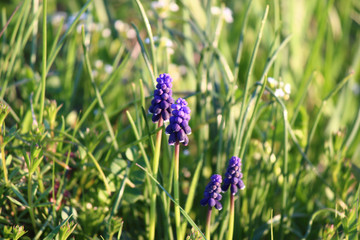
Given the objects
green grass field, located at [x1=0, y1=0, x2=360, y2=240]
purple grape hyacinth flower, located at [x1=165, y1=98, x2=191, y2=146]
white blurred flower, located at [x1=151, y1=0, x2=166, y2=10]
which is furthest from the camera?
white blurred flower, located at [x1=151, y1=0, x2=166, y2=10]

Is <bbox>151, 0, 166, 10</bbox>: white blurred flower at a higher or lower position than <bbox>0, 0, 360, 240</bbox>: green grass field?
higher

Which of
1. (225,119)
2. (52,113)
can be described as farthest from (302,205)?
(52,113)

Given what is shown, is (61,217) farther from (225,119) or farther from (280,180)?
(280,180)

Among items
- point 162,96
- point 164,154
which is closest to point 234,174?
point 162,96

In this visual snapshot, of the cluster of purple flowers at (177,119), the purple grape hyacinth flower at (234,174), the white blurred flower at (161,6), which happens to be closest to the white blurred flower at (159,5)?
the white blurred flower at (161,6)

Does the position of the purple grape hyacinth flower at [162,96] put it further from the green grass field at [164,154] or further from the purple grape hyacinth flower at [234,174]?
the purple grape hyacinth flower at [234,174]

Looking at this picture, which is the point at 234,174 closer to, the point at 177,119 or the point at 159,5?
the point at 177,119

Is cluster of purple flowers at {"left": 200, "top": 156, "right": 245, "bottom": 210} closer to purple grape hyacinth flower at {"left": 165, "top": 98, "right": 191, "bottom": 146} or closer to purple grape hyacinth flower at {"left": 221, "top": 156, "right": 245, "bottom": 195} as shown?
purple grape hyacinth flower at {"left": 221, "top": 156, "right": 245, "bottom": 195}

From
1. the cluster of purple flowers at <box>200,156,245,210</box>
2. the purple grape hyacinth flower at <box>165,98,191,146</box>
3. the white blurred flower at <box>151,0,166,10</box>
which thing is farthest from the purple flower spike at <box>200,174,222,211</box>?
the white blurred flower at <box>151,0,166,10</box>

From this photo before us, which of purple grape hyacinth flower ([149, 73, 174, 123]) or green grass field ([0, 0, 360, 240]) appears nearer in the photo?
purple grape hyacinth flower ([149, 73, 174, 123])

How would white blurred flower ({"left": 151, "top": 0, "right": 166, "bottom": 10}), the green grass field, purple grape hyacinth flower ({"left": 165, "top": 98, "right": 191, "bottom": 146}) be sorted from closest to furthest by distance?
purple grape hyacinth flower ({"left": 165, "top": 98, "right": 191, "bottom": 146})
the green grass field
white blurred flower ({"left": 151, "top": 0, "right": 166, "bottom": 10})

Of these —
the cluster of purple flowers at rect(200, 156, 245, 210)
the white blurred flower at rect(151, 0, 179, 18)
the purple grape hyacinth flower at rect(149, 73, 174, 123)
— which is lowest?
the cluster of purple flowers at rect(200, 156, 245, 210)
